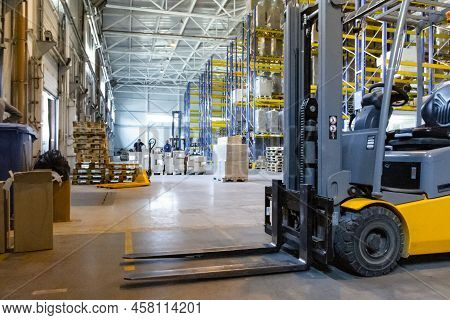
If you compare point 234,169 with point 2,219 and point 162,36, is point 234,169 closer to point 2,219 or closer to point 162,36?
point 2,219

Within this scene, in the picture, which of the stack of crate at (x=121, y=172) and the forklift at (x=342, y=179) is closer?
the forklift at (x=342, y=179)

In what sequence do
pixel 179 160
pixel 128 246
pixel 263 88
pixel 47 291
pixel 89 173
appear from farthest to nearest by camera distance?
pixel 179 160 < pixel 263 88 < pixel 89 173 < pixel 128 246 < pixel 47 291

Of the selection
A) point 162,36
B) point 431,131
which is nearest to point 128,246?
point 431,131

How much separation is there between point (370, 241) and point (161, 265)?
1855 mm

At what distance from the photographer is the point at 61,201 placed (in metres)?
5.58

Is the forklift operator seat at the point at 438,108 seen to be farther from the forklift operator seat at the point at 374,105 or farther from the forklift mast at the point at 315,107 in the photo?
the forklift mast at the point at 315,107

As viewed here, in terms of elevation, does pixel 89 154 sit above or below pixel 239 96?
below

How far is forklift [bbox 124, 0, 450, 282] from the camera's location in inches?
122

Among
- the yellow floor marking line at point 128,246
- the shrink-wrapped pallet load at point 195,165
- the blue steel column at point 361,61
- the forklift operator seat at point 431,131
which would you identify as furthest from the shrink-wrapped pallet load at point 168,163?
the forklift operator seat at point 431,131

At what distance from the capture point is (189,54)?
2702 centimetres

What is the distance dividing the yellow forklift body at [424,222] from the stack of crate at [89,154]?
10.8 m

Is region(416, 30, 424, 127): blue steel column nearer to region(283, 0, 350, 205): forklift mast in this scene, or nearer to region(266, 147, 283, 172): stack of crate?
region(283, 0, 350, 205): forklift mast

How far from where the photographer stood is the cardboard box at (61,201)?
5353mm

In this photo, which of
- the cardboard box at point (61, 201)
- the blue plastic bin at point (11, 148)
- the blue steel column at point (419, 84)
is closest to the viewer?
the blue steel column at point (419, 84)
